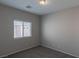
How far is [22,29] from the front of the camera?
3805 millimetres

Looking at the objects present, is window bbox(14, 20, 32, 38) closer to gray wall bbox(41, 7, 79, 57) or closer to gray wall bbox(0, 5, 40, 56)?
gray wall bbox(0, 5, 40, 56)

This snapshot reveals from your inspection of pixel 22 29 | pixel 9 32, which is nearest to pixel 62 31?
pixel 22 29

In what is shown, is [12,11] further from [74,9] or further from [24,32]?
[74,9]

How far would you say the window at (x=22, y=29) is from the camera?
347cm

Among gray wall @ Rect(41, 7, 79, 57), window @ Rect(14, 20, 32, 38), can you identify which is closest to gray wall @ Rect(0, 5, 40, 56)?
window @ Rect(14, 20, 32, 38)

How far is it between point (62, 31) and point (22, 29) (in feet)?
7.40

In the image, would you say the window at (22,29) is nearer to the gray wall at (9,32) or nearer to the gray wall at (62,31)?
the gray wall at (9,32)

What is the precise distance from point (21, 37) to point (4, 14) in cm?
148

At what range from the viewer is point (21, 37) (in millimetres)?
3713

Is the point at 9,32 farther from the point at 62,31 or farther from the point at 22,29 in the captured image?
the point at 62,31

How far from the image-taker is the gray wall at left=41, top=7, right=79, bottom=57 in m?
2.99

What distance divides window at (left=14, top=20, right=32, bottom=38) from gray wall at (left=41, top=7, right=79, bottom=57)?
43.3 inches

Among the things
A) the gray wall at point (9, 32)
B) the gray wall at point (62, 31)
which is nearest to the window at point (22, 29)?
the gray wall at point (9, 32)

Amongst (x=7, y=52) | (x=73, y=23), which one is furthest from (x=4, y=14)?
(x=73, y=23)
